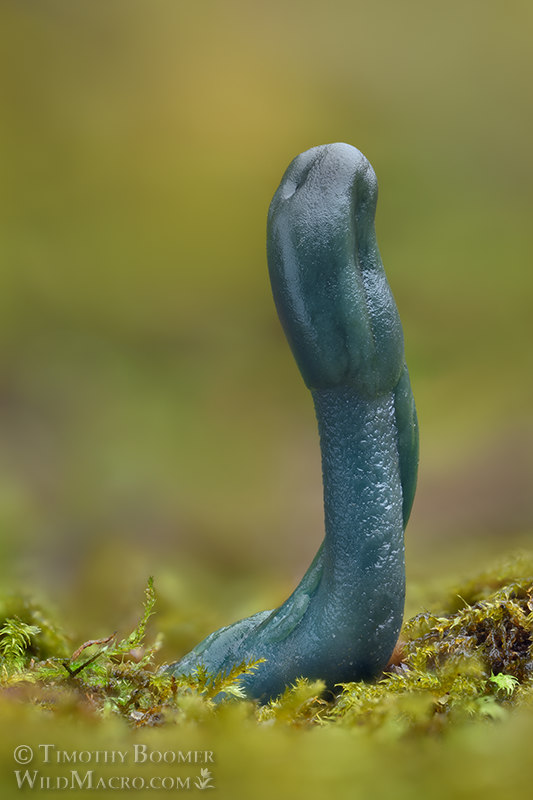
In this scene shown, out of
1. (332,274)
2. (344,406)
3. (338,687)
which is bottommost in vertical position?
(338,687)

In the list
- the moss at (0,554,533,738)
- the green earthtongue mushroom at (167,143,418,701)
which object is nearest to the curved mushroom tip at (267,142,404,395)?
the green earthtongue mushroom at (167,143,418,701)

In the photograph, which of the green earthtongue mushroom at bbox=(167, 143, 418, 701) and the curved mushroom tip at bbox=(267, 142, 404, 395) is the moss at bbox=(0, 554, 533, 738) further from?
the curved mushroom tip at bbox=(267, 142, 404, 395)

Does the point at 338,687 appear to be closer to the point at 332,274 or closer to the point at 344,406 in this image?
the point at 344,406

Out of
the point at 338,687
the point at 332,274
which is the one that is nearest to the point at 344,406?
the point at 332,274

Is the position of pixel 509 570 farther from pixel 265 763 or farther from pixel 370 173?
pixel 265 763

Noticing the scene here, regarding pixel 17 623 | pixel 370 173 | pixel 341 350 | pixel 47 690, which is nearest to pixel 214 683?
pixel 47 690

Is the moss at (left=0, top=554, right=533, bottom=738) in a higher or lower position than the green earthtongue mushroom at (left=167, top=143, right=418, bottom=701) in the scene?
lower

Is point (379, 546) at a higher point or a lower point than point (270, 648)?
higher
